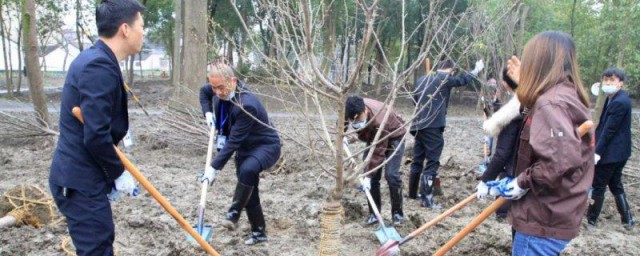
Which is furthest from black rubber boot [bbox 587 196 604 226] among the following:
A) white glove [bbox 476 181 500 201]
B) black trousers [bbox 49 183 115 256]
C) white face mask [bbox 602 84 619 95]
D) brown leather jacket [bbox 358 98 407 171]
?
black trousers [bbox 49 183 115 256]

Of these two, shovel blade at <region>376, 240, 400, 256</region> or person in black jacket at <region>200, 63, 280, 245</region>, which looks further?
person in black jacket at <region>200, 63, 280, 245</region>

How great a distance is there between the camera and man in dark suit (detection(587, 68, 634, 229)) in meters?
5.03

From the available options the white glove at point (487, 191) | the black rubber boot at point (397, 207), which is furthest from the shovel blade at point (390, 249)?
the black rubber boot at point (397, 207)

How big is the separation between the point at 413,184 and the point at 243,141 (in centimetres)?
255

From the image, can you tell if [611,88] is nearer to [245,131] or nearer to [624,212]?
[624,212]

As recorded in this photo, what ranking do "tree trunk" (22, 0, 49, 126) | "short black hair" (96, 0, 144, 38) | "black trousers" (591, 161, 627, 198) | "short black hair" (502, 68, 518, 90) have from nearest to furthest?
"short black hair" (96, 0, 144, 38) < "short black hair" (502, 68, 518, 90) < "black trousers" (591, 161, 627, 198) < "tree trunk" (22, 0, 49, 126)

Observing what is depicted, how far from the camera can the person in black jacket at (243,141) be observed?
409cm

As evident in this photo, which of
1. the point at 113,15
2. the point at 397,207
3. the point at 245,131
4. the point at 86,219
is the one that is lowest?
the point at 397,207

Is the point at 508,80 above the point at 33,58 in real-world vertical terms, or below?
above

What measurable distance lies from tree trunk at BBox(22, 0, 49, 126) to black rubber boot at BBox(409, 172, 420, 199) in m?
5.99

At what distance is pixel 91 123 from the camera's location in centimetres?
256

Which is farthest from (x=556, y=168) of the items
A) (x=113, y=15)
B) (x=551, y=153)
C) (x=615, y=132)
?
(x=615, y=132)

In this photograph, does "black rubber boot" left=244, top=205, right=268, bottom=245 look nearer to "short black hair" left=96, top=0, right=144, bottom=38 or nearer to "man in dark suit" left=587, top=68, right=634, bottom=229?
"short black hair" left=96, top=0, right=144, bottom=38

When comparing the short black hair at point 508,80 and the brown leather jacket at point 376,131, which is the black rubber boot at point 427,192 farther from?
the short black hair at point 508,80
